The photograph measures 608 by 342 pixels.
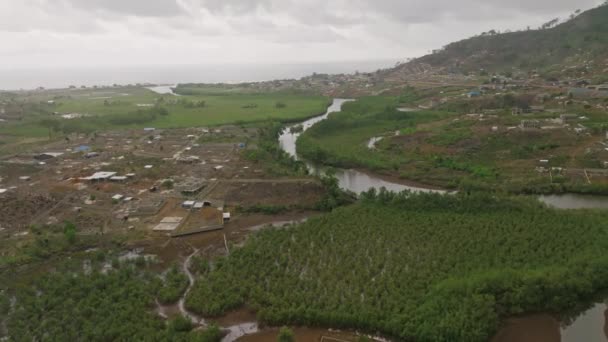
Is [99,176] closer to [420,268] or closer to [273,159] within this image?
[273,159]

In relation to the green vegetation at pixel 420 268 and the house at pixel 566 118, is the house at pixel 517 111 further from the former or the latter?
the green vegetation at pixel 420 268

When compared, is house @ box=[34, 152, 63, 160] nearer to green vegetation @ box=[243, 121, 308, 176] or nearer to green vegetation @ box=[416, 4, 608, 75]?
green vegetation @ box=[243, 121, 308, 176]

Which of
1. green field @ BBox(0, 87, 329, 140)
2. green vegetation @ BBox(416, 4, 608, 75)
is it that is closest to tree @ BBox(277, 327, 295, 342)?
green field @ BBox(0, 87, 329, 140)

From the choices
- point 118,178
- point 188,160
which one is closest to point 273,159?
point 188,160

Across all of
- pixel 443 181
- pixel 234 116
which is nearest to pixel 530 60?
pixel 234 116

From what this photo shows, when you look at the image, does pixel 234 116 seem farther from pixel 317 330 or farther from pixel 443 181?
pixel 317 330
